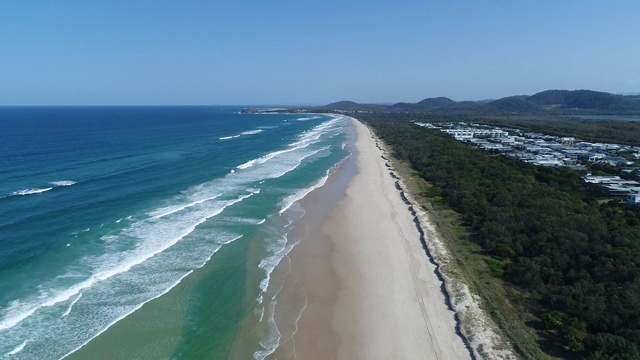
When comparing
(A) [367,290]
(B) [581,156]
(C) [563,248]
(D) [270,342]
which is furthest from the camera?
(B) [581,156]

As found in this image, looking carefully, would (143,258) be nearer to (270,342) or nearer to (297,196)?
(270,342)

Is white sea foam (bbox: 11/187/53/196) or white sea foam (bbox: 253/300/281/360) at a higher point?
white sea foam (bbox: 11/187/53/196)

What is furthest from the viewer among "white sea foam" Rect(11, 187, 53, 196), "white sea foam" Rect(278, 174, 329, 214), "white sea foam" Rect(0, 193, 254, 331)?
"white sea foam" Rect(278, 174, 329, 214)

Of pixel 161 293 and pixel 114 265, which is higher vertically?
pixel 114 265

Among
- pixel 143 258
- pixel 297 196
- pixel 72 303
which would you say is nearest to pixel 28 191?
pixel 143 258

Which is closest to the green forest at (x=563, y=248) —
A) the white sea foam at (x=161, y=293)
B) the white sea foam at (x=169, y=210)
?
the white sea foam at (x=161, y=293)

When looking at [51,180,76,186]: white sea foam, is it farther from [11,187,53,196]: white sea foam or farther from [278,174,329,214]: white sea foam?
[278,174,329,214]: white sea foam

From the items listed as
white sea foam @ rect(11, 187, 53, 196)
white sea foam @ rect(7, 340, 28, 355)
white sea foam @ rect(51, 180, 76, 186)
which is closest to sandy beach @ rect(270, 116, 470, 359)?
white sea foam @ rect(7, 340, 28, 355)
